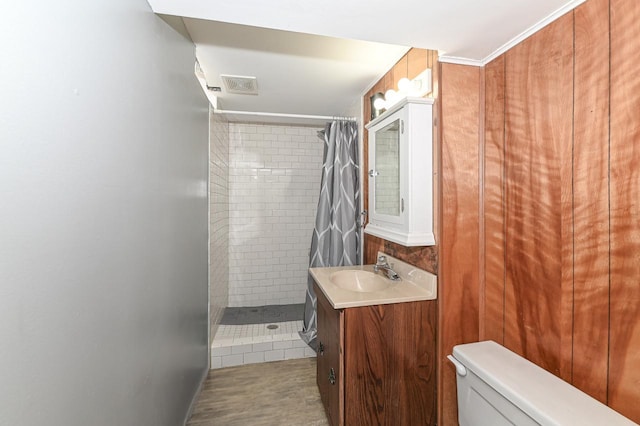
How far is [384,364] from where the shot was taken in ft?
4.89

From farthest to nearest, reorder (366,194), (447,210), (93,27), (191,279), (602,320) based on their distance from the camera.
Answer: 1. (366,194)
2. (191,279)
3. (447,210)
4. (602,320)
5. (93,27)

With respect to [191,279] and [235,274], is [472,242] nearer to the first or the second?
[191,279]

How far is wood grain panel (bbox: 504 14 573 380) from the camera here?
1102mm

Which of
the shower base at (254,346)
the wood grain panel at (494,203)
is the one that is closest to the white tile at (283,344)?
the shower base at (254,346)

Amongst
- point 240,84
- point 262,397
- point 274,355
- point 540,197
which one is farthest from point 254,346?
point 540,197

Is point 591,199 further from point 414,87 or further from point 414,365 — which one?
point 414,365

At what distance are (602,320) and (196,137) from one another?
85.0 inches

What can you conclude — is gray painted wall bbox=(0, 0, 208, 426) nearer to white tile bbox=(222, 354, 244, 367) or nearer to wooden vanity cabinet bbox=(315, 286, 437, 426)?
wooden vanity cabinet bbox=(315, 286, 437, 426)

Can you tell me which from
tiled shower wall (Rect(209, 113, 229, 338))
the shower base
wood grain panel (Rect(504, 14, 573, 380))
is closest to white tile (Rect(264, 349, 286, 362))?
the shower base

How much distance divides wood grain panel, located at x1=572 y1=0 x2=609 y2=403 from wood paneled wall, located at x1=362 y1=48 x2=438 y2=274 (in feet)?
1.91

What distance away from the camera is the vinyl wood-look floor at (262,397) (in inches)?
71.4

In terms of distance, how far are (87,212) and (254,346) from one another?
203 centimetres

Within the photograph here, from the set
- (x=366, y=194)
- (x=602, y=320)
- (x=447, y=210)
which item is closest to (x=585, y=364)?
(x=602, y=320)

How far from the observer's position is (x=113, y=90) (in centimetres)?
86
